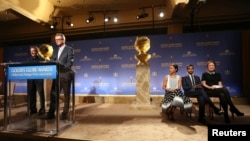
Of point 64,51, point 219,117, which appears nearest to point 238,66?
point 219,117

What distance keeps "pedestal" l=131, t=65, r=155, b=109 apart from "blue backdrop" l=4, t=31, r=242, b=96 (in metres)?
1.26

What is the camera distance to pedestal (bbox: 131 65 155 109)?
16.1 ft

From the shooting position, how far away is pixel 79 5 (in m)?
6.84

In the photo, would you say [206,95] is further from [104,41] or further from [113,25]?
[113,25]

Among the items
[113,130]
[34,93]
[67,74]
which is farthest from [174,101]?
[34,93]

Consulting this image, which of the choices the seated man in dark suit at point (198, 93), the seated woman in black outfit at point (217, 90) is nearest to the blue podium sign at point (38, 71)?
the seated man in dark suit at point (198, 93)

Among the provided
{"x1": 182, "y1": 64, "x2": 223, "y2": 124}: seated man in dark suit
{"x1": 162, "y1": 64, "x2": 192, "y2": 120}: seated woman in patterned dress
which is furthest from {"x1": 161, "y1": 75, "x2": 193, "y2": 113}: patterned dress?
{"x1": 182, "y1": 64, "x2": 223, "y2": 124}: seated man in dark suit

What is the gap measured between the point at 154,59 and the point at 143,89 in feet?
5.25

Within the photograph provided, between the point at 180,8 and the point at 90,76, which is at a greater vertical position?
the point at 180,8

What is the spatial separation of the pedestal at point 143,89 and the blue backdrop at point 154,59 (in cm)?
126

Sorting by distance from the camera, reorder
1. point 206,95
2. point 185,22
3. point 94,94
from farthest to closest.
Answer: point 185,22
point 94,94
point 206,95

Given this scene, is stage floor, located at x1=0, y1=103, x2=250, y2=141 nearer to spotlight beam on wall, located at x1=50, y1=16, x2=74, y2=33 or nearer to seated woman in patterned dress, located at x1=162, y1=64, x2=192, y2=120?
seated woman in patterned dress, located at x1=162, y1=64, x2=192, y2=120

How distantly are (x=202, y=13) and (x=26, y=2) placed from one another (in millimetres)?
5641

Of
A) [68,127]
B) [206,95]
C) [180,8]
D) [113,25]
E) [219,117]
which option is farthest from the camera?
[113,25]
